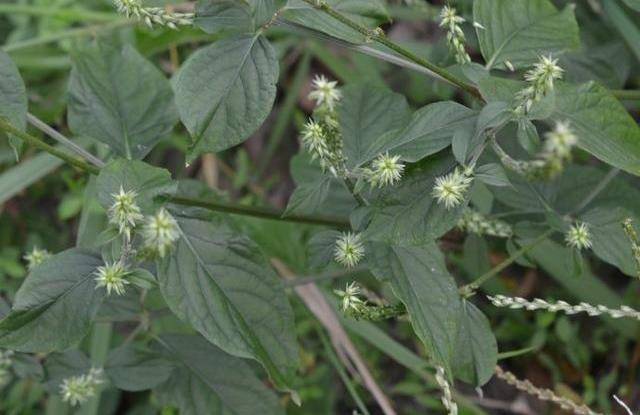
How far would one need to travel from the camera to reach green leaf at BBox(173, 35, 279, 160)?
54.2 inches

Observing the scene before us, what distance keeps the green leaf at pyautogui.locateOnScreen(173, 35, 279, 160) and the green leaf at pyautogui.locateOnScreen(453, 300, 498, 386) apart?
1.77ft

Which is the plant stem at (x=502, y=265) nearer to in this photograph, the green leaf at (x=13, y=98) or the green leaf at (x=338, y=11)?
the green leaf at (x=338, y=11)

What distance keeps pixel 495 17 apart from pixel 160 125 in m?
0.72

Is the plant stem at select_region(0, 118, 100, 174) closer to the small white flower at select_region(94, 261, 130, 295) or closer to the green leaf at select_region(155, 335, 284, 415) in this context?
the small white flower at select_region(94, 261, 130, 295)

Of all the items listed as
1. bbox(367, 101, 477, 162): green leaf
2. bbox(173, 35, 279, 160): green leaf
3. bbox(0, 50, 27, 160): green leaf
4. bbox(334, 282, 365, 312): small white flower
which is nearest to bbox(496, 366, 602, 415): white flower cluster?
bbox(334, 282, 365, 312): small white flower

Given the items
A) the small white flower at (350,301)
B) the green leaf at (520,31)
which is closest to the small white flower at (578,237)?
the green leaf at (520,31)

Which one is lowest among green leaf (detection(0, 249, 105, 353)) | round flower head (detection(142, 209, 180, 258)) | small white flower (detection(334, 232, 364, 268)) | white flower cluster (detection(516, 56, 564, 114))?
green leaf (detection(0, 249, 105, 353))

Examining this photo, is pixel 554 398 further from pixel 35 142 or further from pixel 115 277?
pixel 35 142

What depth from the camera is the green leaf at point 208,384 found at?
1.77 metres

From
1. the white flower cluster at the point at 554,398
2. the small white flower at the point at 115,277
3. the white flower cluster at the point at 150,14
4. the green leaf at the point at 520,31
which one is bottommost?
the white flower cluster at the point at 554,398

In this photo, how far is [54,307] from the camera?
1437mm

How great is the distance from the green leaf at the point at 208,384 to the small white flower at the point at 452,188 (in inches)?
27.0

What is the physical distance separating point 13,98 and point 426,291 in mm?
776

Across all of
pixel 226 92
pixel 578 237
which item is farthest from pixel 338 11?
pixel 578 237
